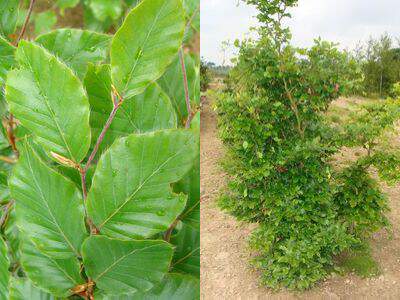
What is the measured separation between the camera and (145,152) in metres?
0.17

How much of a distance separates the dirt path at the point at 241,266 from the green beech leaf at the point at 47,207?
167 centimetres

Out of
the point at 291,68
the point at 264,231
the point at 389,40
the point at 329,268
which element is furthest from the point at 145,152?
the point at 389,40

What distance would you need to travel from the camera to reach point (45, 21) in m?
0.32

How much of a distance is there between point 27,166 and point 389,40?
8.23ft

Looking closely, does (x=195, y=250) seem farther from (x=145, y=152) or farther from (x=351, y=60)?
(x=351, y=60)

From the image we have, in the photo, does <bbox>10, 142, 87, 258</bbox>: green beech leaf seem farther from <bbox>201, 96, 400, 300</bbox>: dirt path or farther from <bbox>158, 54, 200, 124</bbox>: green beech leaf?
<bbox>201, 96, 400, 300</bbox>: dirt path

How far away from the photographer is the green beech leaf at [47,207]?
0.18 meters

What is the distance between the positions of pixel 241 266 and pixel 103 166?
80.3 inches

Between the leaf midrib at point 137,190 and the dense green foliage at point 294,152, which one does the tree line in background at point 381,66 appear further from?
the leaf midrib at point 137,190

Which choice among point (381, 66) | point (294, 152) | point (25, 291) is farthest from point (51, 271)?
point (381, 66)

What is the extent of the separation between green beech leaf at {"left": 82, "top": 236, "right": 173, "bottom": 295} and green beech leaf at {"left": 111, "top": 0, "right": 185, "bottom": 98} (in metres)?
0.05

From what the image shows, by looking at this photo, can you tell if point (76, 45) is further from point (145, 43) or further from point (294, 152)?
point (294, 152)

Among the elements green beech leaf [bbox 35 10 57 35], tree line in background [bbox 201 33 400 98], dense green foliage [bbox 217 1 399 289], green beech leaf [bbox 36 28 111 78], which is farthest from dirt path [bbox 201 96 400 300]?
green beech leaf [bbox 36 28 111 78]

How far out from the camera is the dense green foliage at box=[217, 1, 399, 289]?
1.70 metres
